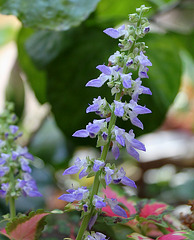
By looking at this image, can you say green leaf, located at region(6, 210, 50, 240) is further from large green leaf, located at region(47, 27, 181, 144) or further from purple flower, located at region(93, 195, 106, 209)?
large green leaf, located at region(47, 27, 181, 144)

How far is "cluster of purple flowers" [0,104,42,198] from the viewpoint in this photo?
1.39 feet

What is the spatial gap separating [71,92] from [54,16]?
0.69 feet

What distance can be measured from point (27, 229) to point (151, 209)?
0.18m

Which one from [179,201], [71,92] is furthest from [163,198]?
[71,92]

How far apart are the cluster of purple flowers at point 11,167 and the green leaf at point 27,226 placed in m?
0.04

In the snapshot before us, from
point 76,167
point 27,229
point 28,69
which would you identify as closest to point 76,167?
point 76,167

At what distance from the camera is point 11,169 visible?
0.44m

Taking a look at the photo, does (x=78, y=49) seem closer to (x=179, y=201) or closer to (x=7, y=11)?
(x=7, y=11)

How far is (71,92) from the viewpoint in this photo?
885 mm

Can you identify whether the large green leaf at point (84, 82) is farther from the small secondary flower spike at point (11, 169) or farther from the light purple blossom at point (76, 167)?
the light purple blossom at point (76, 167)

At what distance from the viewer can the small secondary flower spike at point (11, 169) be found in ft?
1.39

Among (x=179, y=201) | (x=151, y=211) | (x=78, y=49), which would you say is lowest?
(x=179, y=201)

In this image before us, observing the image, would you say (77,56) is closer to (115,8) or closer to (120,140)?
(115,8)

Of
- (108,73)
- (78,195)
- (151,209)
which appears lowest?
(151,209)
